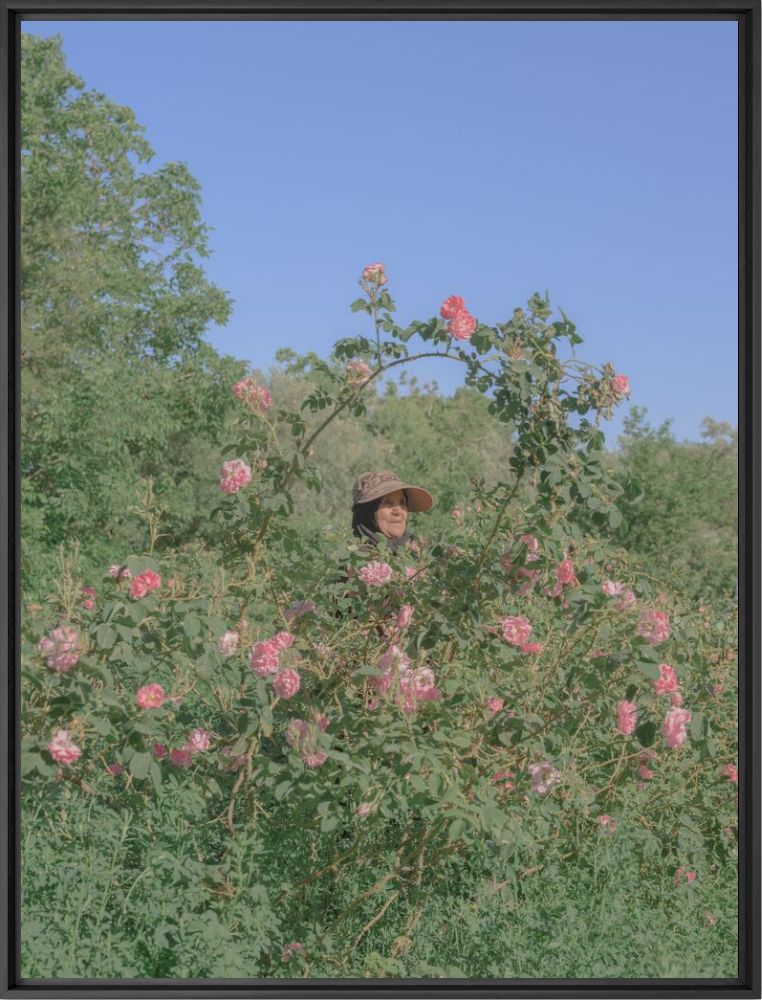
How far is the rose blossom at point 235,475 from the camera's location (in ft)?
9.27

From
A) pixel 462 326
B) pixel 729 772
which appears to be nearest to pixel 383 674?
pixel 462 326

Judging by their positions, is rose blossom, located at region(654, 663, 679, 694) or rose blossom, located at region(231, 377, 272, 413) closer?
rose blossom, located at region(654, 663, 679, 694)

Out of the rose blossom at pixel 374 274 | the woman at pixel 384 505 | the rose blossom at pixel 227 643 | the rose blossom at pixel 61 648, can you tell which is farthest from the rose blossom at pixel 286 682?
the rose blossom at pixel 374 274

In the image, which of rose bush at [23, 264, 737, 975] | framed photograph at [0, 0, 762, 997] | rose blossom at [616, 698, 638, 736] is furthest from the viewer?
rose blossom at [616, 698, 638, 736]

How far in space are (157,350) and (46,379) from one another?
2848 millimetres

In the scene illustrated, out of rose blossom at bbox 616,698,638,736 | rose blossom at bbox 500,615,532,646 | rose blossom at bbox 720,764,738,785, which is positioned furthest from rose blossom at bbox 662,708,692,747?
rose blossom at bbox 720,764,738,785

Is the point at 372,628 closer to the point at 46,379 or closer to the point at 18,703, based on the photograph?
the point at 18,703

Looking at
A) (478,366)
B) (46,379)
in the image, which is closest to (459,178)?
(46,379)

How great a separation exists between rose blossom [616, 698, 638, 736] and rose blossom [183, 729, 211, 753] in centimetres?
109

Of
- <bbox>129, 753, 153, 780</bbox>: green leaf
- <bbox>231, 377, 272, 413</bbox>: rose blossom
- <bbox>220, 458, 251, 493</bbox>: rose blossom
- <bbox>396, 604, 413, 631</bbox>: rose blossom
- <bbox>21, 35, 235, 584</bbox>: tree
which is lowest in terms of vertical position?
<bbox>129, 753, 153, 780</bbox>: green leaf

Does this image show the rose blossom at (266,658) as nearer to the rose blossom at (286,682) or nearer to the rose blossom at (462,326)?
the rose blossom at (286,682)

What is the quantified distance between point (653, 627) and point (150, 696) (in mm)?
1243

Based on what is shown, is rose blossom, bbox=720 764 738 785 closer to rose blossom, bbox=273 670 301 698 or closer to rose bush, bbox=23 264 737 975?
rose bush, bbox=23 264 737 975

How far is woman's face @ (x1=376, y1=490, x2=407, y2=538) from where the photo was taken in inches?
138
